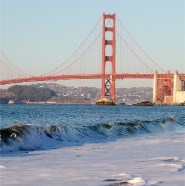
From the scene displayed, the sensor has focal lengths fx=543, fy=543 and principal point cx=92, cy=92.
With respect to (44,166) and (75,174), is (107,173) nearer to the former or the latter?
(75,174)

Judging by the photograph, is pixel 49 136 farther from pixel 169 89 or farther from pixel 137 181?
pixel 169 89

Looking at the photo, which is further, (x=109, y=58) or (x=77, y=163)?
(x=109, y=58)

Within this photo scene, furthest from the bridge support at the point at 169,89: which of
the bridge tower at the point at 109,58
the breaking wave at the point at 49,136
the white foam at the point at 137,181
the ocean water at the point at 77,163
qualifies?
the white foam at the point at 137,181

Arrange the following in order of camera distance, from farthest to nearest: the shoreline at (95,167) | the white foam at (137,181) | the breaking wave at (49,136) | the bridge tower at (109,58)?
the bridge tower at (109,58)
the breaking wave at (49,136)
the shoreline at (95,167)
the white foam at (137,181)

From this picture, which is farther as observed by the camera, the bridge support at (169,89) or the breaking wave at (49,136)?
the bridge support at (169,89)

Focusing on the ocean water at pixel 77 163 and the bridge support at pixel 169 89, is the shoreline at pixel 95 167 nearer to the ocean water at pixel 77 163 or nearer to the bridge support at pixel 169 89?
the ocean water at pixel 77 163

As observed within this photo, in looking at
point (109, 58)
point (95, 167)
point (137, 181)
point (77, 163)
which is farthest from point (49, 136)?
point (109, 58)

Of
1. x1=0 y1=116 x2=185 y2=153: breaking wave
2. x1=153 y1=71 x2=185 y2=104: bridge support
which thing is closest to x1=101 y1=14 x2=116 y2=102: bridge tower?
x1=153 y1=71 x2=185 y2=104: bridge support

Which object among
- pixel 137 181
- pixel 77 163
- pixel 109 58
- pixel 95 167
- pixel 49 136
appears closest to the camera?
pixel 137 181

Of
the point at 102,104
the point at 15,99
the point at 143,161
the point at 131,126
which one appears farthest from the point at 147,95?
the point at 143,161

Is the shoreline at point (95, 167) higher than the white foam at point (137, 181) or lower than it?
lower

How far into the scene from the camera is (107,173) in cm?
690

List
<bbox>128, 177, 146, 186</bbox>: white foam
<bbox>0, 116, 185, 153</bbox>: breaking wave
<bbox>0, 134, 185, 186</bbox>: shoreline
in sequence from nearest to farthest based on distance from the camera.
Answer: <bbox>128, 177, 146, 186</bbox>: white foam → <bbox>0, 134, 185, 186</bbox>: shoreline → <bbox>0, 116, 185, 153</bbox>: breaking wave

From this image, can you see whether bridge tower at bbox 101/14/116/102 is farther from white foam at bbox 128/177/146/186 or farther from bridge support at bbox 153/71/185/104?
white foam at bbox 128/177/146/186
